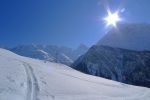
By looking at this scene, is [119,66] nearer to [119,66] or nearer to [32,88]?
[119,66]

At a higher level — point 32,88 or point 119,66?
point 119,66

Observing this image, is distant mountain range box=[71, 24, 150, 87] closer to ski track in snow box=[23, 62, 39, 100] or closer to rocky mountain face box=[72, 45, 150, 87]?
rocky mountain face box=[72, 45, 150, 87]

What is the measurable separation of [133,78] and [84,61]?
42723 millimetres

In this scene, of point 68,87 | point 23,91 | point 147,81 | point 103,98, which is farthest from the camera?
point 147,81

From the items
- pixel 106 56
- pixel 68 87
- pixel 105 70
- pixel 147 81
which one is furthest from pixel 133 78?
pixel 68 87

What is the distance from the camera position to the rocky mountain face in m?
163

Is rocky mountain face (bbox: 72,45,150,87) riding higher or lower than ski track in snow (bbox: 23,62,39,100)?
higher

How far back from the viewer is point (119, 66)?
18225 cm

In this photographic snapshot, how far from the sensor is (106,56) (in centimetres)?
19300

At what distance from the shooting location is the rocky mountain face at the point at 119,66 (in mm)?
163100

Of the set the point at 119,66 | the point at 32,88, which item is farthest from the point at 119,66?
the point at 32,88

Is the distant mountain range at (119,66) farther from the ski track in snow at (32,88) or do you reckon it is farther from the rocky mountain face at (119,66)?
the ski track in snow at (32,88)

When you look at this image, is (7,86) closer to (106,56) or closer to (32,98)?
(32,98)

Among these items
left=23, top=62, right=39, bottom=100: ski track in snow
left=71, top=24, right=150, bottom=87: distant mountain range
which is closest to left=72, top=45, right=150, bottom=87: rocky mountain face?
left=71, top=24, right=150, bottom=87: distant mountain range
